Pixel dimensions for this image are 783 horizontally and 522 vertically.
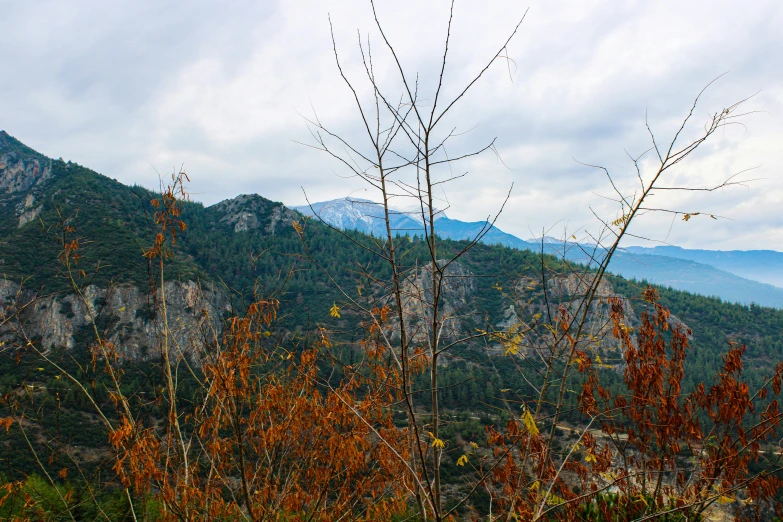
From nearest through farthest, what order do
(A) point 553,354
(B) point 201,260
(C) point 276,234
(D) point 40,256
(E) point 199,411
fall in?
(A) point 553,354 → (E) point 199,411 → (D) point 40,256 → (B) point 201,260 → (C) point 276,234

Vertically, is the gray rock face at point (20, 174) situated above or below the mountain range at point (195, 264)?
above

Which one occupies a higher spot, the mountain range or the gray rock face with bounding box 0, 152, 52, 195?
the gray rock face with bounding box 0, 152, 52, 195

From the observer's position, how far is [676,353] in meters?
4.79

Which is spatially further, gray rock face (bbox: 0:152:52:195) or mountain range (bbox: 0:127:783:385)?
gray rock face (bbox: 0:152:52:195)

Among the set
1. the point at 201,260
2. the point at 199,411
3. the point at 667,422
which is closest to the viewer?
the point at 667,422

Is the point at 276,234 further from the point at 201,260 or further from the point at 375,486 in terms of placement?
the point at 375,486

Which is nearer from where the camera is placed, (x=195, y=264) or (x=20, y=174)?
(x=195, y=264)

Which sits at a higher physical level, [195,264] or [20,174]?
[20,174]

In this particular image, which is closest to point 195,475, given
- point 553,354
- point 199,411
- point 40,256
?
point 199,411

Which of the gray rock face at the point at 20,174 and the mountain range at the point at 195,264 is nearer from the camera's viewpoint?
the mountain range at the point at 195,264

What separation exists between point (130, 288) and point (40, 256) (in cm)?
1111

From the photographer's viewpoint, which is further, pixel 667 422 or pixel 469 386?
pixel 469 386

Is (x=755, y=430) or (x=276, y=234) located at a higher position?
(x=276, y=234)

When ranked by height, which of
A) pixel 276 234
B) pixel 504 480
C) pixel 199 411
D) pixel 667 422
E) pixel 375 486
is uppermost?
pixel 276 234
